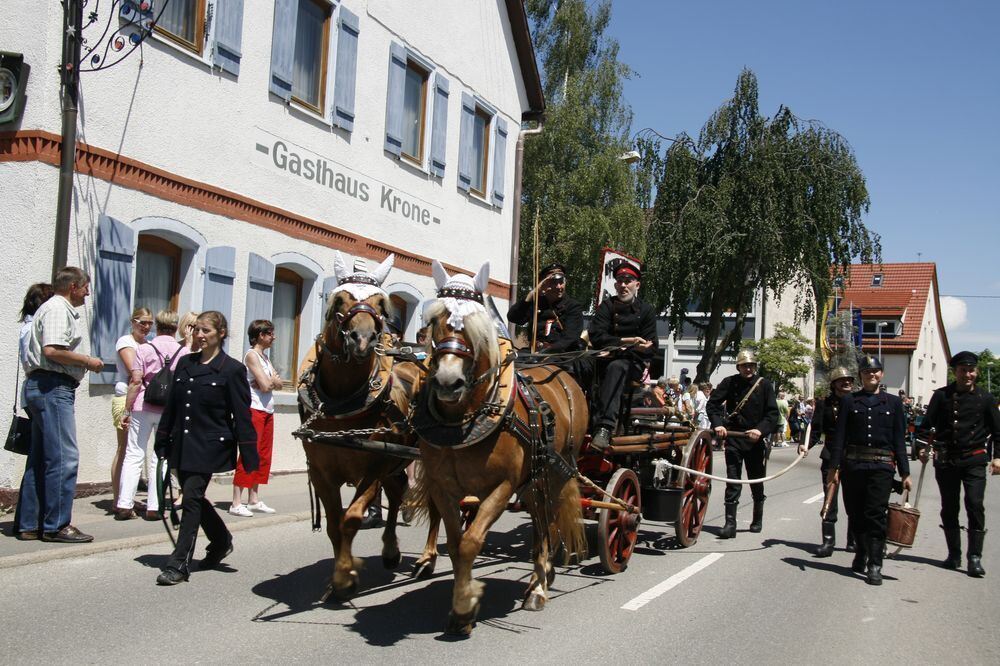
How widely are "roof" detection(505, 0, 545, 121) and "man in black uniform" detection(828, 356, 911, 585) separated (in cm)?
1252

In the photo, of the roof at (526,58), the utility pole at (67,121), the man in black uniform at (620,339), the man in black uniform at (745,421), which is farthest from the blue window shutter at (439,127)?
the man in black uniform at (620,339)

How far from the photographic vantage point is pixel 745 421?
33.1 ft

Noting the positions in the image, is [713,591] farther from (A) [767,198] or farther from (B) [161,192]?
(A) [767,198]

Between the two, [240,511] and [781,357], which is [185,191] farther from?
[781,357]

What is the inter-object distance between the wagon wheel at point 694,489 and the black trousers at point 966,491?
2.16 meters

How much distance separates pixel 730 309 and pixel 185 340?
18757mm

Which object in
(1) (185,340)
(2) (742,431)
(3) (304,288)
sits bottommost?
(2) (742,431)

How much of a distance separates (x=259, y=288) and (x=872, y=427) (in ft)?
26.0

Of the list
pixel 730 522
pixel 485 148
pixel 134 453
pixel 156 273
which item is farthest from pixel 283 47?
pixel 730 522

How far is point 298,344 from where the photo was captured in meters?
13.5

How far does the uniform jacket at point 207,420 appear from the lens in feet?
20.6

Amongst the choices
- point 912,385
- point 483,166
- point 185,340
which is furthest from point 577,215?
point 912,385

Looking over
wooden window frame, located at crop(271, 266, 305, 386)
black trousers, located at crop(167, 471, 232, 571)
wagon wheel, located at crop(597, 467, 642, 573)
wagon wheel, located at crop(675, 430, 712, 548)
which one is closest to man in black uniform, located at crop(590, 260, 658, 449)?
wagon wheel, located at crop(597, 467, 642, 573)

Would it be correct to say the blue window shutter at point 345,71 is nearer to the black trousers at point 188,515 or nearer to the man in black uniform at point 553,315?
the man in black uniform at point 553,315
